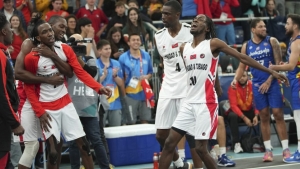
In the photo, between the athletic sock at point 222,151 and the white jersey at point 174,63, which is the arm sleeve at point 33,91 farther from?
the athletic sock at point 222,151

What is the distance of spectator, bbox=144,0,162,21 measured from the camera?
52.4 ft

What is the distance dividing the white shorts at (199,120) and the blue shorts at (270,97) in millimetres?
3260

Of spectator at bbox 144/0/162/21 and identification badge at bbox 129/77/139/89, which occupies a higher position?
spectator at bbox 144/0/162/21

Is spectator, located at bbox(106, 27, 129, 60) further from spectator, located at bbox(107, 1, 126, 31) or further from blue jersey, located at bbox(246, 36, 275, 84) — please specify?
blue jersey, located at bbox(246, 36, 275, 84)

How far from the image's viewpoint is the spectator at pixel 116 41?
13.9 metres

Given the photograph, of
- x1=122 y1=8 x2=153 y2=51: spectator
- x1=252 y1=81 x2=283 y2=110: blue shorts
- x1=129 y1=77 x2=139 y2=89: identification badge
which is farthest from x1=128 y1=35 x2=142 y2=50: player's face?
x1=252 y1=81 x2=283 y2=110: blue shorts

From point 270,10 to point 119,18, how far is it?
4425 millimetres

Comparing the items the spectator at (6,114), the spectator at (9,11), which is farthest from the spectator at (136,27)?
the spectator at (6,114)

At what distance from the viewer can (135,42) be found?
43.4 ft

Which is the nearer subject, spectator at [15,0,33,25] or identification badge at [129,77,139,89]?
identification badge at [129,77,139,89]

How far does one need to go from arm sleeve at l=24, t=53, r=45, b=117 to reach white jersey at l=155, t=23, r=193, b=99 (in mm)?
2073

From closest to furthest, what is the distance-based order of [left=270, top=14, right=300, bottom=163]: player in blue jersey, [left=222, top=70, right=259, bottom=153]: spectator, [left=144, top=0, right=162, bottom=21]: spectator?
[left=270, top=14, right=300, bottom=163]: player in blue jersey → [left=222, top=70, right=259, bottom=153]: spectator → [left=144, top=0, right=162, bottom=21]: spectator

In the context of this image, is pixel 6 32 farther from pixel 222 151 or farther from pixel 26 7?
pixel 26 7

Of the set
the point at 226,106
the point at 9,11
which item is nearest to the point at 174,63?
the point at 226,106
